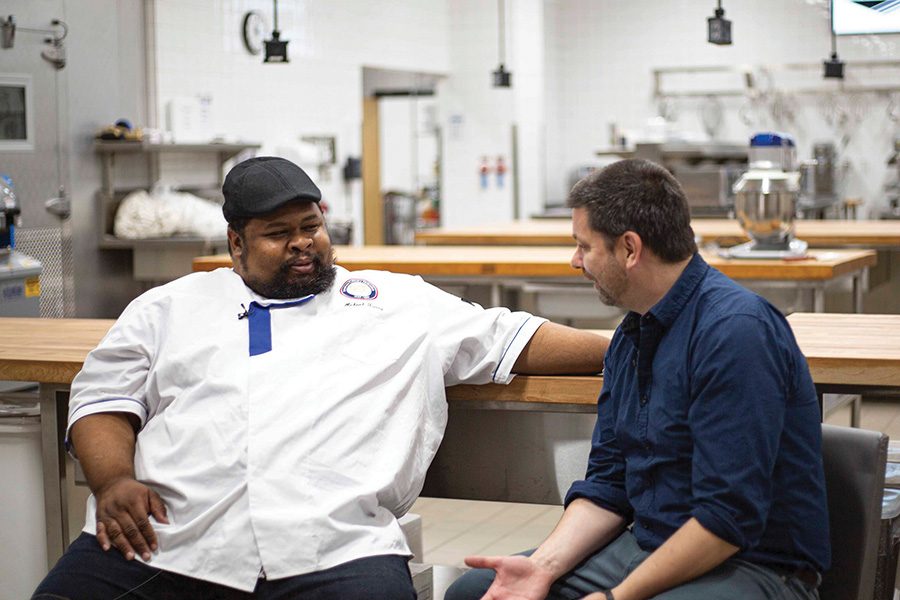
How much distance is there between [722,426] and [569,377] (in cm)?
68

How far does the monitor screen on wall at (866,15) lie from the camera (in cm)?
571

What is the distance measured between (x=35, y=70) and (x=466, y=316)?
4.67 metres

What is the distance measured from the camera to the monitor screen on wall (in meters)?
5.71

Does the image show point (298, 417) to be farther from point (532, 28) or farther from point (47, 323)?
point (532, 28)

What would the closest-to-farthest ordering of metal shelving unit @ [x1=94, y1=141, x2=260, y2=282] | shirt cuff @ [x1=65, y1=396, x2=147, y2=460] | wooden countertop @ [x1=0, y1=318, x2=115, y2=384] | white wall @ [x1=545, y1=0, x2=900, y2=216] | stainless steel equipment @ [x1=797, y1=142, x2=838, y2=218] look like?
shirt cuff @ [x1=65, y1=396, x2=147, y2=460]
wooden countertop @ [x1=0, y1=318, x2=115, y2=384]
metal shelving unit @ [x1=94, y1=141, x2=260, y2=282]
stainless steel equipment @ [x1=797, y1=142, x2=838, y2=218]
white wall @ [x1=545, y1=0, x2=900, y2=216]

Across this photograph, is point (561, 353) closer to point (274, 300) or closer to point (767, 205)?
point (274, 300)

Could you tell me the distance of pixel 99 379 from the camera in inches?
92.6

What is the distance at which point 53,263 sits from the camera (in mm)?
6453

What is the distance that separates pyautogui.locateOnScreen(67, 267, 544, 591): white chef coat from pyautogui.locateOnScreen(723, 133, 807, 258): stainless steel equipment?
106 inches

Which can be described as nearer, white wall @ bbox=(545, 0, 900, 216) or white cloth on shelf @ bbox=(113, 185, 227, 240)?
white cloth on shelf @ bbox=(113, 185, 227, 240)

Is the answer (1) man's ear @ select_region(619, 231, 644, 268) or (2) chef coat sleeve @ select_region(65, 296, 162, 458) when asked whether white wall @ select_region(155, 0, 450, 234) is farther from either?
(1) man's ear @ select_region(619, 231, 644, 268)

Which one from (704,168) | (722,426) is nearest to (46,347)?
(722,426)

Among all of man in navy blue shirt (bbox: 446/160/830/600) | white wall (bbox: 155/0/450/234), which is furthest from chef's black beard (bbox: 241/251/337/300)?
white wall (bbox: 155/0/450/234)

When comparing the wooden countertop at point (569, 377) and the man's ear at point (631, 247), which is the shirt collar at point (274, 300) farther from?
the man's ear at point (631, 247)
